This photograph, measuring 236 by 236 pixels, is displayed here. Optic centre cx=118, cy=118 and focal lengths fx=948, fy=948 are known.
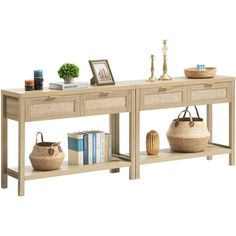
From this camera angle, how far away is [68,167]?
817cm

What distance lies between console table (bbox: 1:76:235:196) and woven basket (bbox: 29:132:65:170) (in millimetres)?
67

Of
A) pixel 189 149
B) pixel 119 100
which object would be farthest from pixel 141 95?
pixel 189 149

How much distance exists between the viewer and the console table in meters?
7.79

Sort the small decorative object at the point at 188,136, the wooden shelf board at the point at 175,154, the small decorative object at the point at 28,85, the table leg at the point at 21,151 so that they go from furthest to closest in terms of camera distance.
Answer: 1. the small decorative object at the point at 188,136
2. the wooden shelf board at the point at 175,154
3. the small decorative object at the point at 28,85
4. the table leg at the point at 21,151

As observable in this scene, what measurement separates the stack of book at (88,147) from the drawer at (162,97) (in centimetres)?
46

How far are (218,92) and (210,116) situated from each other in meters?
0.43

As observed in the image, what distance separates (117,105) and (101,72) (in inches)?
12.8

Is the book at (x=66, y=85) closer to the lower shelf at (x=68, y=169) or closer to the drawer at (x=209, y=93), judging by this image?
the lower shelf at (x=68, y=169)

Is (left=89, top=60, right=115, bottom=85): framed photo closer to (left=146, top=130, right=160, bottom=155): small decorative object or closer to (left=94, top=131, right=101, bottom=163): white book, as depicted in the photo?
(left=94, top=131, right=101, bottom=163): white book

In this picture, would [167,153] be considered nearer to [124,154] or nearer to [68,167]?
[124,154]

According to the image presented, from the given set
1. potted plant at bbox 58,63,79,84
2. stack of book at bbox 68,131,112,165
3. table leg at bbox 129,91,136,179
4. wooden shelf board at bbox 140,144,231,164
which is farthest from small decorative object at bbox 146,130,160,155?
potted plant at bbox 58,63,79,84

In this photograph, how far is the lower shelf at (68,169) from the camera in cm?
789

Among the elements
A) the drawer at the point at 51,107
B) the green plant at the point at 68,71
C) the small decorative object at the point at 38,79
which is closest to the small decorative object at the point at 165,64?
the green plant at the point at 68,71

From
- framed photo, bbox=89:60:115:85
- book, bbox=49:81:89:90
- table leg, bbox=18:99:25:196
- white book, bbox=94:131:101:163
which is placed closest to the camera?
table leg, bbox=18:99:25:196
